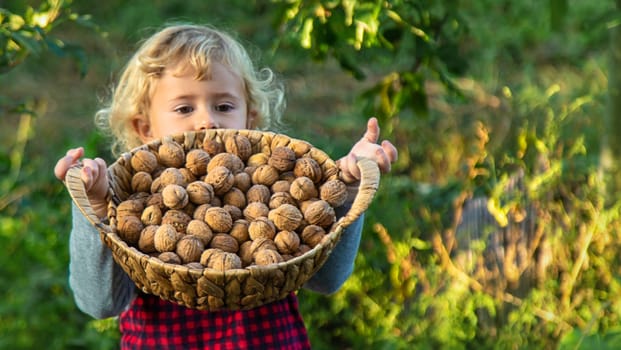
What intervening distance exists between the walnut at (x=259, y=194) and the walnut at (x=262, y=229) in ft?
0.24

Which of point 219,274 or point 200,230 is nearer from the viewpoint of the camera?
point 219,274

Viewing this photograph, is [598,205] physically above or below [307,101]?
above

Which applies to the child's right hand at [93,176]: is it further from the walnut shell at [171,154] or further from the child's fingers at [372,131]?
the child's fingers at [372,131]

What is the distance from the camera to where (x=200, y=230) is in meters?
1.34

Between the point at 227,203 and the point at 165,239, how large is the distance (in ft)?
0.54

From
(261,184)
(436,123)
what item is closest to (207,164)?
(261,184)

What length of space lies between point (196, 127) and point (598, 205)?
133 cm

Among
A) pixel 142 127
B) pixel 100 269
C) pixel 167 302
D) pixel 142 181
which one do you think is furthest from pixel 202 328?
pixel 142 127

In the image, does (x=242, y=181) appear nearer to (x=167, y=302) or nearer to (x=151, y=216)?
(x=151, y=216)

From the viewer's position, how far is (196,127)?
5.14 feet

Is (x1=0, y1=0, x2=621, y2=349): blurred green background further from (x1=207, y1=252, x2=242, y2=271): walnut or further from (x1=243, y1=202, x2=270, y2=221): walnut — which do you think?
(x1=207, y1=252, x2=242, y2=271): walnut

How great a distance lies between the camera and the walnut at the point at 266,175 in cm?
144

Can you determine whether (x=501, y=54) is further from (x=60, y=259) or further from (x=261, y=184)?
(x=261, y=184)

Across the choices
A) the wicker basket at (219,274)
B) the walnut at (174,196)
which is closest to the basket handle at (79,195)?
the wicker basket at (219,274)
